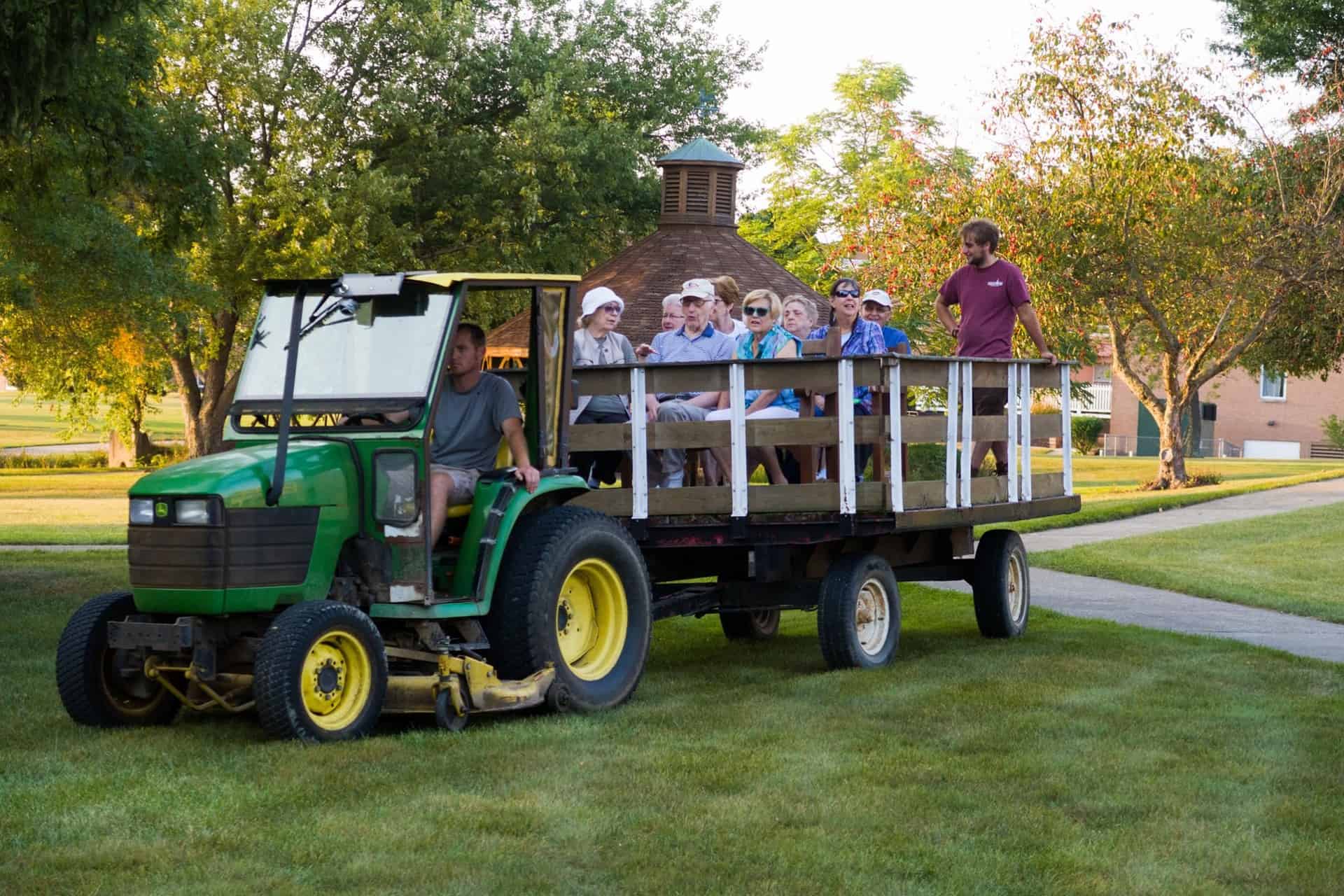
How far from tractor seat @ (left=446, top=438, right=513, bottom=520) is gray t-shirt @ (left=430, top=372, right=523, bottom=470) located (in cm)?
12

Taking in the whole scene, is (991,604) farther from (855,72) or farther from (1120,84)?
(855,72)

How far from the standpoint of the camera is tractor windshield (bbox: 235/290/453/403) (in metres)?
8.41

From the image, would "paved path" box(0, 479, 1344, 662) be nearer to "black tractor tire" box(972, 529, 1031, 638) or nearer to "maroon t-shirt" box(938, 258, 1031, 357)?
"black tractor tire" box(972, 529, 1031, 638)

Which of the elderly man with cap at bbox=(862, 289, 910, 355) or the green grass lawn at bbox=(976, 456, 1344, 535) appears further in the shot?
the green grass lawn at bbox=(976, 456, 1344, 535)

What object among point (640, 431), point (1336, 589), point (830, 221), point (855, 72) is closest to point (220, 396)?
point (830, 221)

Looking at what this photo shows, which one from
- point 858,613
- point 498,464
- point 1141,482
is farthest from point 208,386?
point 498,464

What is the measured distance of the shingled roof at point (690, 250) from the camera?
30078 millimetres

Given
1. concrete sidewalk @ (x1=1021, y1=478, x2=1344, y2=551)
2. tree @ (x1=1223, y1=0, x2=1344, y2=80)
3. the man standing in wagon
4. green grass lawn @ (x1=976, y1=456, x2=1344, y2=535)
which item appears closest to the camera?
the man standing in wagon

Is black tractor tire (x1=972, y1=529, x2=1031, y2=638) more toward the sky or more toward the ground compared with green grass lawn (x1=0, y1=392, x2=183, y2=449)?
more toward the ground

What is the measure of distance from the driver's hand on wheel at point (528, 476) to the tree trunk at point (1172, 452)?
26.6 metres

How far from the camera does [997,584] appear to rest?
12102mm

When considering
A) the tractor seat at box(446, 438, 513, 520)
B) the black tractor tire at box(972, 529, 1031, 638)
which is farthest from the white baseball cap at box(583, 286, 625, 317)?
the black tractor tire at box(972, 529, 1031, 638)

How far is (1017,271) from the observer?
12.0m

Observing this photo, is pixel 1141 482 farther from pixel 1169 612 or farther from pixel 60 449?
pixel 60 449
